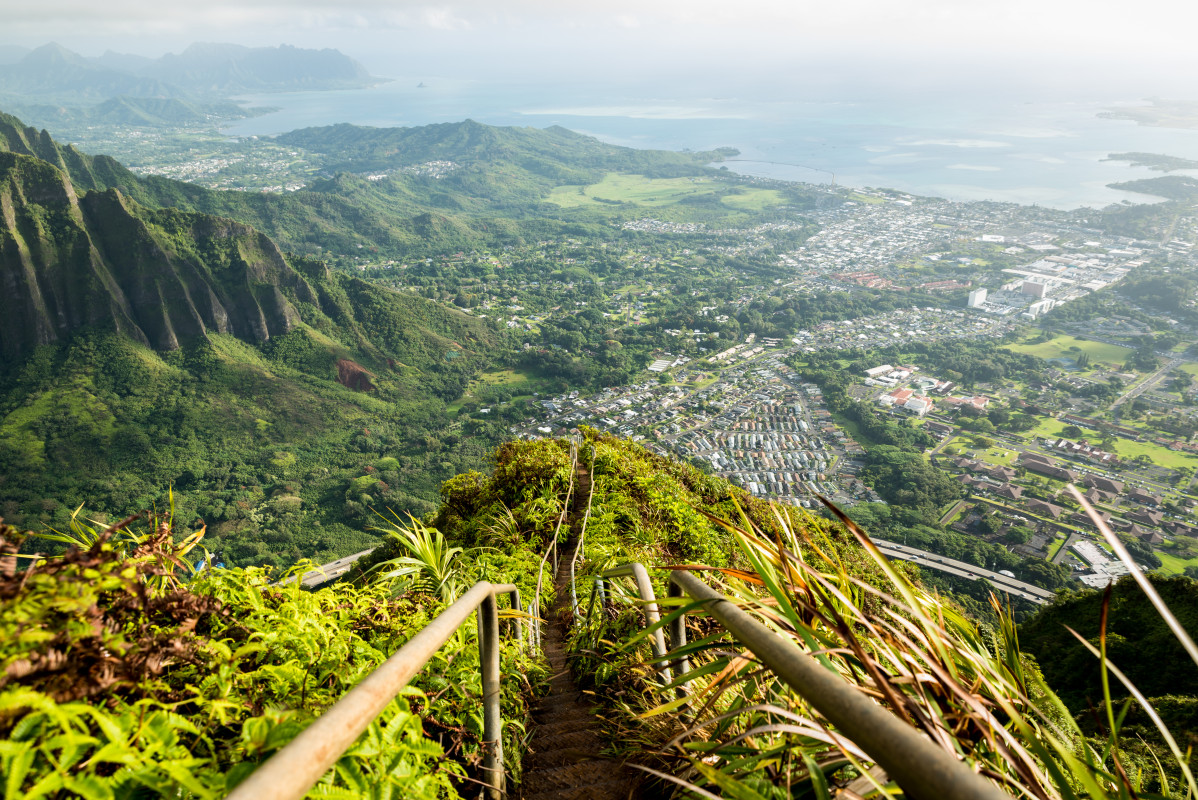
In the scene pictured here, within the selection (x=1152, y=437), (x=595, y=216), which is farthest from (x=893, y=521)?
(x=595, y=216)

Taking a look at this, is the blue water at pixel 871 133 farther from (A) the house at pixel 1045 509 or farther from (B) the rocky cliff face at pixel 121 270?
(B) the rocky cliff face at pixel 121 270

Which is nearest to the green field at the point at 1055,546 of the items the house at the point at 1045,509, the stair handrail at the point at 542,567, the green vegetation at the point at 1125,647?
the house at the point at 1045,509

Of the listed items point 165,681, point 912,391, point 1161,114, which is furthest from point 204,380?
point 1161,114

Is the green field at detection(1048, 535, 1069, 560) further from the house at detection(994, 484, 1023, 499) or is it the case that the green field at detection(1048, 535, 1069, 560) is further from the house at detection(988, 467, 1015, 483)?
the house at detection(988, 467, 1015, 483)

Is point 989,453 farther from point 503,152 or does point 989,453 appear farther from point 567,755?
point 503,152

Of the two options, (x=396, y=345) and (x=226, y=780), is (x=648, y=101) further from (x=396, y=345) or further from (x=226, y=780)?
(x=226, y=780)
